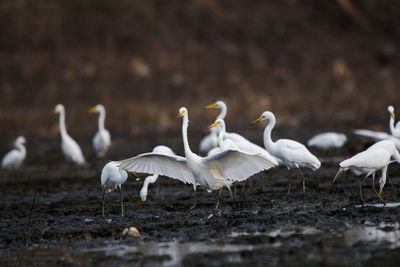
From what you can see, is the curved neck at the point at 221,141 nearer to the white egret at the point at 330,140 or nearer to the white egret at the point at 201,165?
the white egret at the point at 201,165

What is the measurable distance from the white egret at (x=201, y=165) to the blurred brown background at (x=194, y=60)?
1866 centimetres

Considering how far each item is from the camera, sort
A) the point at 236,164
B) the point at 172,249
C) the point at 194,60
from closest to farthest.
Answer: the point at 172,249
the point at 236,164
the point at 194,60

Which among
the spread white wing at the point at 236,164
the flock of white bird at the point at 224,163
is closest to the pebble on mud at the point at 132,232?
the flock of white bird at the point at 224,163

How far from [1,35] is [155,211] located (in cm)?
3028

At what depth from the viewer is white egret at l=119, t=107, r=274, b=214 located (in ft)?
32.5

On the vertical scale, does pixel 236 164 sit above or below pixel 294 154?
below

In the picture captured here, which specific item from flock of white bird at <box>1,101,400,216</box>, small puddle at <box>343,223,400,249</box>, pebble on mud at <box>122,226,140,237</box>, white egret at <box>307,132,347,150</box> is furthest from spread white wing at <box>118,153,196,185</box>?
white egret at <box>307,132,347,150</box>

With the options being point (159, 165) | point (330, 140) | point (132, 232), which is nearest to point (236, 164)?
point (159, 165)

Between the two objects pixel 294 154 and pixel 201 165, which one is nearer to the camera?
pixel 201 165

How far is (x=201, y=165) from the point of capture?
33.9 feet

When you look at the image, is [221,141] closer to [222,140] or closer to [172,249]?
[222,140]

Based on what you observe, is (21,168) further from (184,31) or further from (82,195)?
(184,31)

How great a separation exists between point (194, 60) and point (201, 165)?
27719 millimetres

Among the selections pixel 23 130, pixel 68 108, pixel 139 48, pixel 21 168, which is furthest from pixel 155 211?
pixel 139 48
